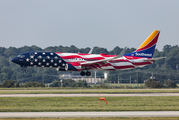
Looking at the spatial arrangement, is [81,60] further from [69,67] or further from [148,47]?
[148,47]

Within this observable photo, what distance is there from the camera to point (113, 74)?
118500mm

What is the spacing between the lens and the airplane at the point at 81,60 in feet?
193

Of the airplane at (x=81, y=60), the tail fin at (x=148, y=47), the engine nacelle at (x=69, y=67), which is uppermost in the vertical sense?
the tail fin at (x=148, y=47)

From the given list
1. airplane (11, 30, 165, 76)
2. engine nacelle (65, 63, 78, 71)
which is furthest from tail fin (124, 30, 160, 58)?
engine nacelle (65, 63, 78, 71)

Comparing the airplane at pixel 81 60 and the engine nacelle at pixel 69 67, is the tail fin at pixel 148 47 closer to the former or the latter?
the airplane at pixel 81 60

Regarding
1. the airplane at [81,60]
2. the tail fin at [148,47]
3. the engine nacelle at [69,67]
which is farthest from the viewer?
the tail fin at [148,47]

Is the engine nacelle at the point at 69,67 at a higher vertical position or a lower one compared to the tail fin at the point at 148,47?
lower

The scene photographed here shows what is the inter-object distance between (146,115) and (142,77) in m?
92.8

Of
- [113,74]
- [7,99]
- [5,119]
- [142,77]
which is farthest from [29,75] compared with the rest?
[5,119]

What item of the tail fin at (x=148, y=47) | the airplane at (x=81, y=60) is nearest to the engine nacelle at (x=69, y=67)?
the airplane at (x=81, y=60)

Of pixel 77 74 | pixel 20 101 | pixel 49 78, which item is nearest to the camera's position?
pixel 20 101

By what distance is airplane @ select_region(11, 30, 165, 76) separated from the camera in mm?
58938

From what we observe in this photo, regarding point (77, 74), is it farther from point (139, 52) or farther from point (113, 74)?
point (139, 52)

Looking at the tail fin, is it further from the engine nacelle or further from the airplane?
the engine nacelle
